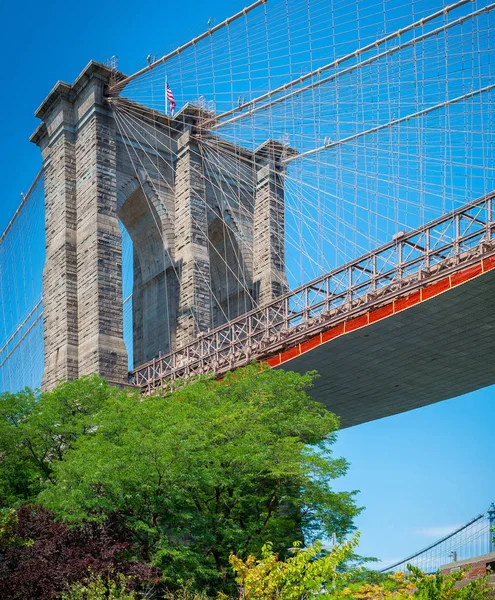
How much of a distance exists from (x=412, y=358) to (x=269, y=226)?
17386 mm

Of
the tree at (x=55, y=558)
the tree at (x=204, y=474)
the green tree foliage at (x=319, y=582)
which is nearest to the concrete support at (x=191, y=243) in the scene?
the tree at (x=204, y=474)

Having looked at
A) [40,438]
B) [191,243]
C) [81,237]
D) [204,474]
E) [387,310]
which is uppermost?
[191,243]

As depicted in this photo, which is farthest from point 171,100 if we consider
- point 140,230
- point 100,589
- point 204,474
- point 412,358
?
point 100,589

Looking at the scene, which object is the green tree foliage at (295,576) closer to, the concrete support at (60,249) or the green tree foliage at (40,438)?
the green tree foliage at (40,438)

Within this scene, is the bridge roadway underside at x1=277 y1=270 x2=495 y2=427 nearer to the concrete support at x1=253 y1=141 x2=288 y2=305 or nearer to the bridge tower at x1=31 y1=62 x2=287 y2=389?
the bridge tower at x1=31 y1=62 x2=287 y2=389

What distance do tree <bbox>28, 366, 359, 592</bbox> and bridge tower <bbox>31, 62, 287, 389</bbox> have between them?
1110 centimetres

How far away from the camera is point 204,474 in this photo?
22703mm

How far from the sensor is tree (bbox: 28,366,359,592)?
22500mm

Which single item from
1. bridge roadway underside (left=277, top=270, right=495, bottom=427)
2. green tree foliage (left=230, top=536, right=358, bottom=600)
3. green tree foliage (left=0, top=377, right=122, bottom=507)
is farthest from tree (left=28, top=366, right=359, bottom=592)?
green tree foliage (left=230, top=536, right=358, bottom=600)

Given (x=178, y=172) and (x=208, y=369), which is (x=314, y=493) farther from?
(x=178, y=172)

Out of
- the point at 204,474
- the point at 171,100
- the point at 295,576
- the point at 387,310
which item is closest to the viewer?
the point at 295,576

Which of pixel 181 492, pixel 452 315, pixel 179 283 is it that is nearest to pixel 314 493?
pixel 181 492

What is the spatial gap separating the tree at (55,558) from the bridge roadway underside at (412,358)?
34.7ft

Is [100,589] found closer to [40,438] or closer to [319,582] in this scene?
[319,582]
